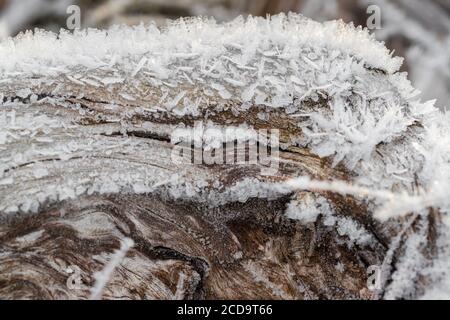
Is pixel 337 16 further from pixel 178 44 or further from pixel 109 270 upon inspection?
pixel 109 270

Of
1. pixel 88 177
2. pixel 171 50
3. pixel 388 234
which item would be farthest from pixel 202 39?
pixel 388 234

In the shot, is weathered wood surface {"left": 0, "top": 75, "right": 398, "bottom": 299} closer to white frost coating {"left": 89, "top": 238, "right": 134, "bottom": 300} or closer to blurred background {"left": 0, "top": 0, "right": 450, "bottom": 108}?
white frost coating {"left": 89, "top": 238, "right": 134, "bottom": 300}

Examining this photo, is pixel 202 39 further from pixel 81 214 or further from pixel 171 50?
pixel 81 214

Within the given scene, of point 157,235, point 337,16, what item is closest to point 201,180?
point 157,235

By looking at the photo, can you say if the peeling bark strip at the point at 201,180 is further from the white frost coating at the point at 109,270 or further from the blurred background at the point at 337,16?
the blurred background at the point at 337,16

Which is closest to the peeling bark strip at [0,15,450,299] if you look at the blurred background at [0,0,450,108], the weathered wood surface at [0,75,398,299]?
the weathered wood surface at [0,75,398,299]
